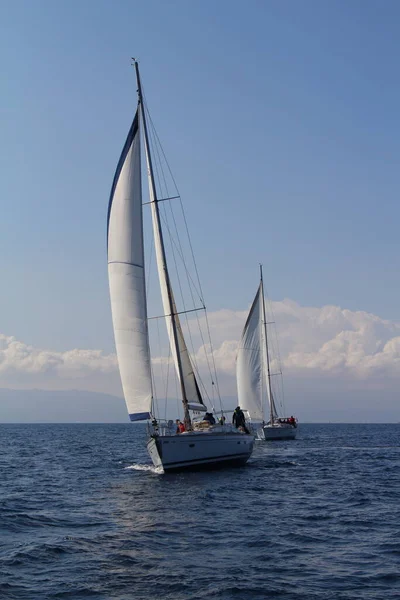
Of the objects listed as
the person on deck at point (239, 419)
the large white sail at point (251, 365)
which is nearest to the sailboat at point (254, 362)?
the large white sail at point (251, 365)

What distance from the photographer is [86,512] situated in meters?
23.1

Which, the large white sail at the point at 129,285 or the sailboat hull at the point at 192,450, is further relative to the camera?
the large white sail at the point at 129,285

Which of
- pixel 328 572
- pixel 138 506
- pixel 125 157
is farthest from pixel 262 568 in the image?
pixel 125 157

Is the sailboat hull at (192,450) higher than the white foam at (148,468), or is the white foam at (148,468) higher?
the sailboat hull at (192,450)

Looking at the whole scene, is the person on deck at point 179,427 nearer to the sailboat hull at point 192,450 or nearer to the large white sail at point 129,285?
the sailboat hull at point 192,450

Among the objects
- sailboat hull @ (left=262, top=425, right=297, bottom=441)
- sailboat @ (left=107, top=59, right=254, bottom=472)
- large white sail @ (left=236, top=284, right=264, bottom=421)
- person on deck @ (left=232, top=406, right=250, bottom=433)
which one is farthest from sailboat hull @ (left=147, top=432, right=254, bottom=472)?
sailboat hull @ (left=262, top=425, right=297, bottom=441)

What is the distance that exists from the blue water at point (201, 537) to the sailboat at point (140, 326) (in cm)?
130

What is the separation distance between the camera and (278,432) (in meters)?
71.8

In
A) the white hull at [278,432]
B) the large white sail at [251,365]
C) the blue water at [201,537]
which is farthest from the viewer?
the white hull at [278,432]

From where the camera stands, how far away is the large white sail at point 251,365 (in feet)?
221

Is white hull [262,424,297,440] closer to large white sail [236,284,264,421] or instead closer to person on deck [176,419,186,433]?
large white sail [236,284,264,421]

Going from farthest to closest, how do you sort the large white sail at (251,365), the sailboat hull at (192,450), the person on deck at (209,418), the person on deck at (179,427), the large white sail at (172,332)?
the large white sail at (251,365), the person on deck at (209,418), the large white sail at (172,332), the person on deck at (179,427), the sailboat hull at (192,450)

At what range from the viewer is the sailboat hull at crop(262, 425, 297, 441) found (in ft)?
233

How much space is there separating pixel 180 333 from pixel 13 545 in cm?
1874
